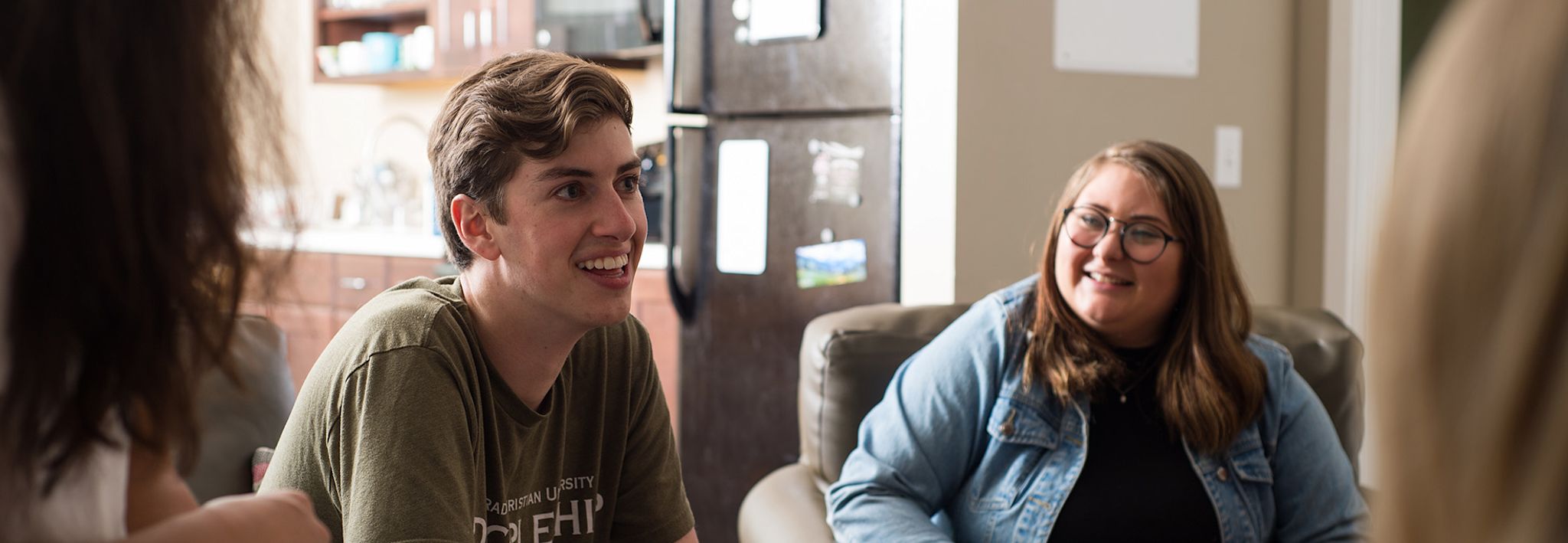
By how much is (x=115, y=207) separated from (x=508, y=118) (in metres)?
0.72

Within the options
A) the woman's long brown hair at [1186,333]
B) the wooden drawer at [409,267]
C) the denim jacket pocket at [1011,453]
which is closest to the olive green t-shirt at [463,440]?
the denim jacket pocket at [1011,453]

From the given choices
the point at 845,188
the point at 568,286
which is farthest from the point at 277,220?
the point at 845,188

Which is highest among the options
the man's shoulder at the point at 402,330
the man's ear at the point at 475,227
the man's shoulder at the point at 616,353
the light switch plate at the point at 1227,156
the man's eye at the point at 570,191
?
the light switch plate at the point at 1227,156

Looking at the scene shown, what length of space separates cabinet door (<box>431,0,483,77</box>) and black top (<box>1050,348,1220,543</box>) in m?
3.23

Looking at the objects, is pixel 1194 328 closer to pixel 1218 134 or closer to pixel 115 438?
pixel 1218 134

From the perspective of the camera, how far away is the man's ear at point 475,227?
134 centimetres

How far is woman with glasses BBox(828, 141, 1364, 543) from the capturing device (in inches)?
69.4

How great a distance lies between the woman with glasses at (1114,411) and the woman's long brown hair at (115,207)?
1158 millimetres

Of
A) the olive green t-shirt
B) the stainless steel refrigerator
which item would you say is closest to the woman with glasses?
the olive green t-shirt

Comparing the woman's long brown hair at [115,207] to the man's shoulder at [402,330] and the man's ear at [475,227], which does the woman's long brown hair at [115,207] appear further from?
the man's ear at [475,227]

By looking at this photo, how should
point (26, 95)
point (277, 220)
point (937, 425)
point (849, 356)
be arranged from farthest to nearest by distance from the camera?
1. point (849, 356)
2. point (937, 425)
3. point (277, 220)
4. point (26, 95)

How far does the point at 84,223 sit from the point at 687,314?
252 centimetres

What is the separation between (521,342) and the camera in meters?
1.30

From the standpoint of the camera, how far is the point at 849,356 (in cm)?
196
